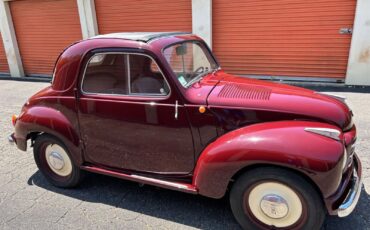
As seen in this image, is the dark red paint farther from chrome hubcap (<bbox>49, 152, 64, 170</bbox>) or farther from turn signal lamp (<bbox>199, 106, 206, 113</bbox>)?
chrome hubcap (<bbox>49, 152, 64, 170</bbox>)

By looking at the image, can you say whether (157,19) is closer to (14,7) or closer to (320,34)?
(320,34)

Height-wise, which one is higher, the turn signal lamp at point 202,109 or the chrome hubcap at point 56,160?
the turn signal lamp at point 202,109

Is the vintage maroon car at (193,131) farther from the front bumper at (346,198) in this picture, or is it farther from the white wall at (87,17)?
the white wall at (87,17)

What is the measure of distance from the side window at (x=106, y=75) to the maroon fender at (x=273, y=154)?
3.72 feet

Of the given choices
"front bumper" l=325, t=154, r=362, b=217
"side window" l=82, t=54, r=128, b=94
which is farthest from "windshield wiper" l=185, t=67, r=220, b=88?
"front bumper" l=325, t=154, r=362, b=217

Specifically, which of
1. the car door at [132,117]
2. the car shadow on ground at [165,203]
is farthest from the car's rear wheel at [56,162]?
the car door at [132,117]

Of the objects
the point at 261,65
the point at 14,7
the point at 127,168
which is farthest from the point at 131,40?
the point at 14,7

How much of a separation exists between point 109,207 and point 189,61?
1798mm

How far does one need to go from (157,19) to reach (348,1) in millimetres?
4896

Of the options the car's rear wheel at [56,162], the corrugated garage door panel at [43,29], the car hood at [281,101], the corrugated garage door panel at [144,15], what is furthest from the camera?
the corrugated garage door panel at [43,29]

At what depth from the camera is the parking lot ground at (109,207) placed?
9.73 feet

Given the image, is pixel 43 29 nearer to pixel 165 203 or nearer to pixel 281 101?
pixel 165 203

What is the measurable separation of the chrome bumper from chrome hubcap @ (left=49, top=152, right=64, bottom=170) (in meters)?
2.94

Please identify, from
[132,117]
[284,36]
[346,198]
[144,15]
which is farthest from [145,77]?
[144,15]
